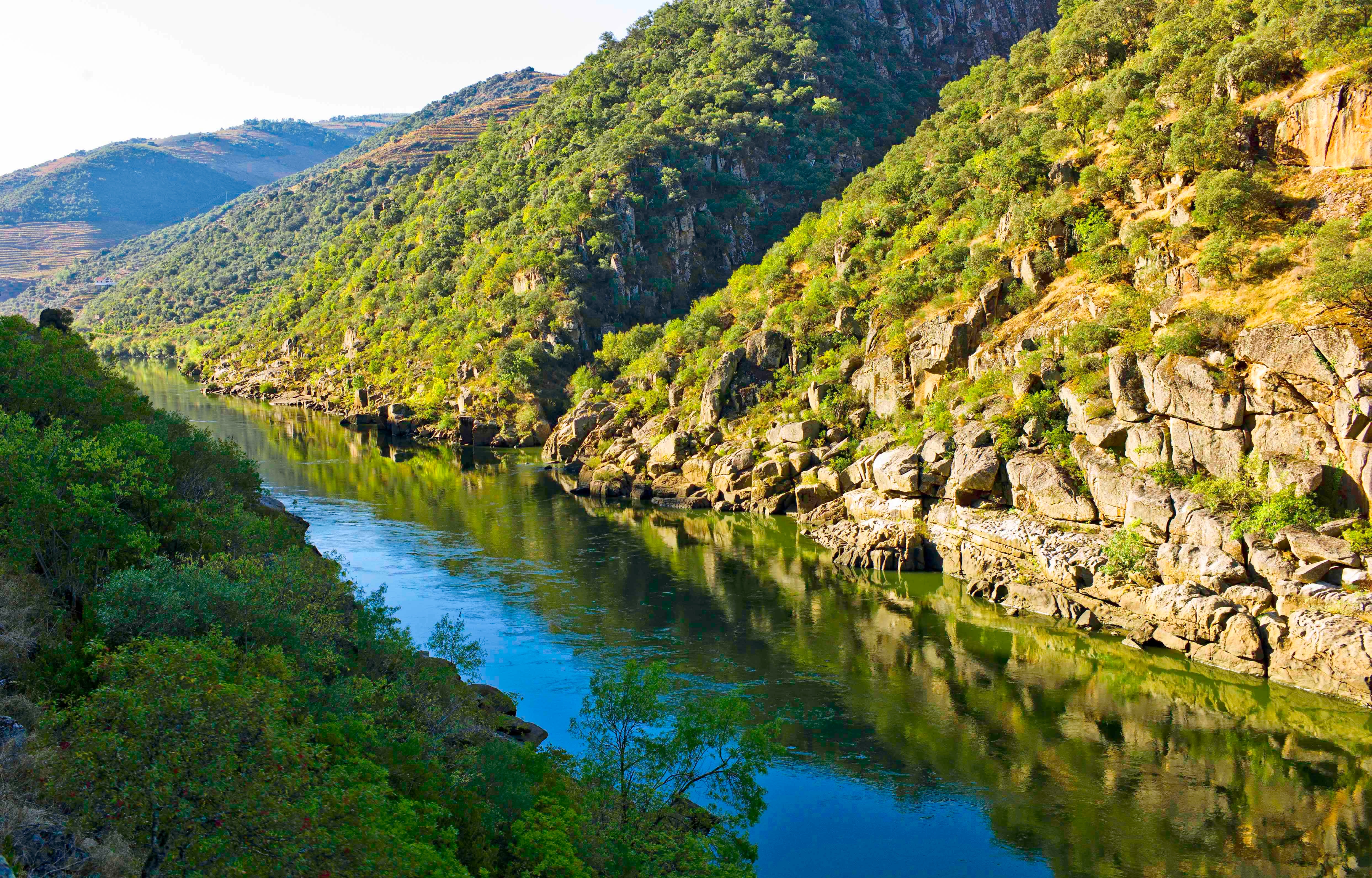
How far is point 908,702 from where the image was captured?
102 feet

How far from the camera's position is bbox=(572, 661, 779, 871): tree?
60.7 ft

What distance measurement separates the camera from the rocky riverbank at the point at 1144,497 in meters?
31.7

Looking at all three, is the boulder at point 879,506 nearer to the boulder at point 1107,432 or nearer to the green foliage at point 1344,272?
the boulder at point 1107,432

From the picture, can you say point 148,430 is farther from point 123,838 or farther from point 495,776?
point 123,838

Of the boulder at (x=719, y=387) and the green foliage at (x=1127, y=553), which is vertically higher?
the boulder at (x=719, y=387)

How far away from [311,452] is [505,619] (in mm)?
50170

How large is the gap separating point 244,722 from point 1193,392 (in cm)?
3881

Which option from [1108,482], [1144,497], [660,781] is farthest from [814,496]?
[660,781]

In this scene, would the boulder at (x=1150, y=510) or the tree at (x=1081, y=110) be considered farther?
the tree at (x=1081, y=110)

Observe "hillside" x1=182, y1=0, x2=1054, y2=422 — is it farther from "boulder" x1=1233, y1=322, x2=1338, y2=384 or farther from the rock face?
the rock face

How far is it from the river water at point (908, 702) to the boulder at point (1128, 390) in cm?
1107

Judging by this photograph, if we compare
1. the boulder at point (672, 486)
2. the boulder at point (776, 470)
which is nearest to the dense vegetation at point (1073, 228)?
the boulder at point (776, 470)

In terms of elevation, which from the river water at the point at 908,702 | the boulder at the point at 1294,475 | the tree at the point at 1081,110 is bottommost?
the river water at the point at 908,702

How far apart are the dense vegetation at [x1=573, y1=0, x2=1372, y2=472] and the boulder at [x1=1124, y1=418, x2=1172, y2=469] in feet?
8.97
